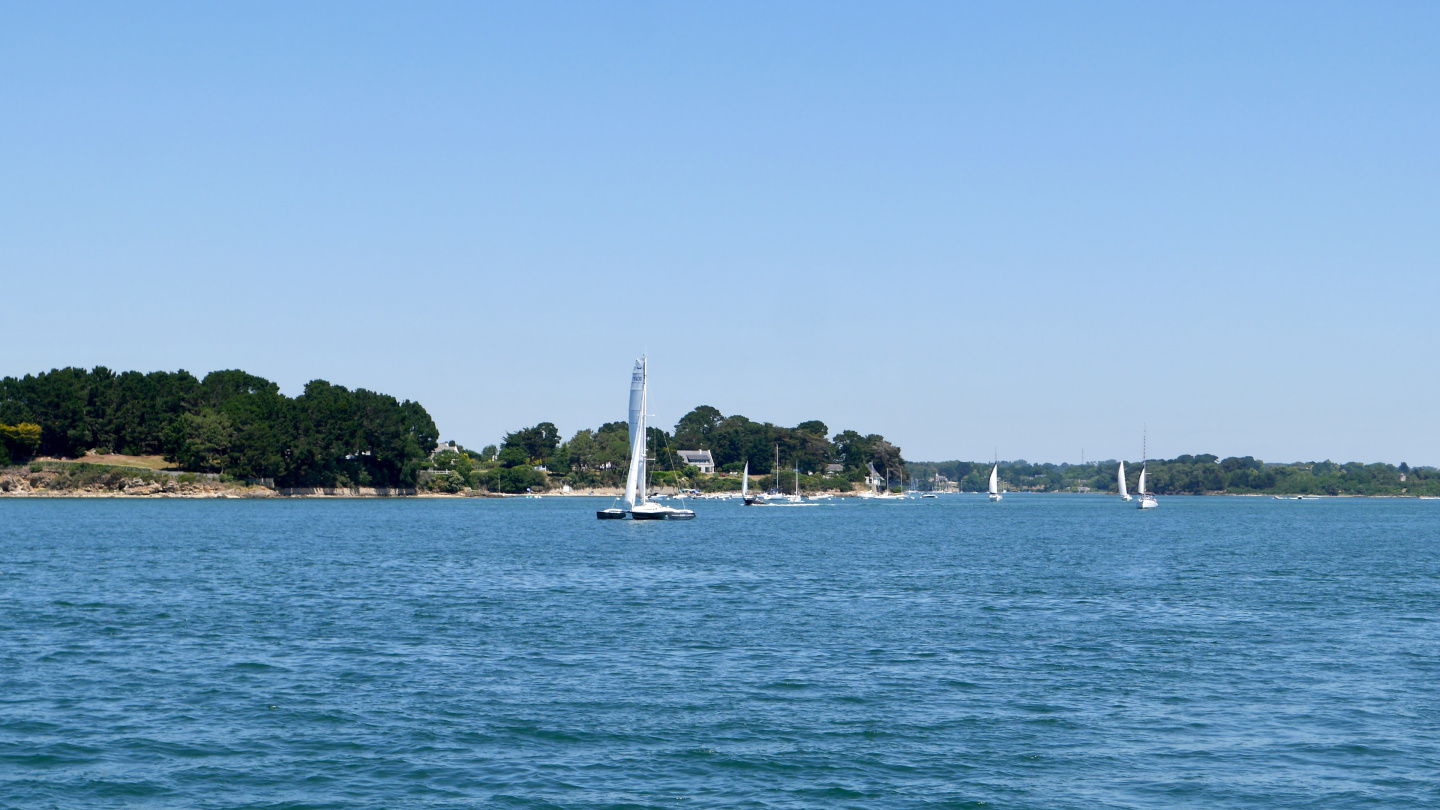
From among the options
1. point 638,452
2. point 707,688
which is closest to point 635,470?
point 638,452

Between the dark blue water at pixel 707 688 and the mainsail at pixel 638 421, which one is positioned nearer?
the dark blue water at pixel 707 688

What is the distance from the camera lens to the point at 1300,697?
101 feet

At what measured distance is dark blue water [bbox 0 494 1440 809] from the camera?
22453 mm

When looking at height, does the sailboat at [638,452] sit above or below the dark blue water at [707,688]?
above

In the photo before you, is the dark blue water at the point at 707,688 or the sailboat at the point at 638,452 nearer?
the dark blue water at the point at 707,688

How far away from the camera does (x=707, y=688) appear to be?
103ft

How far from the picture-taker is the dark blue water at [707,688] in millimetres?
22453

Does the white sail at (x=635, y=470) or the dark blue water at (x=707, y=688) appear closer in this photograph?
the dark blue water at (x=707, y=688)

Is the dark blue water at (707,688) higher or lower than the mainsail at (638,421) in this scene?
lower

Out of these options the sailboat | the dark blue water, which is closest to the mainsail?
the sailboat

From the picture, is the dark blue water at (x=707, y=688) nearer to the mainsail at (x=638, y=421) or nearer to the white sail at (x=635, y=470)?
the white sail at (x=635, y=470)

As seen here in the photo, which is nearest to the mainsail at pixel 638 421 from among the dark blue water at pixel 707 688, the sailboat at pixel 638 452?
the sailboat at pixel 638 452

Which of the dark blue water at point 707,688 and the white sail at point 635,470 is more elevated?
the white sail at point 635,470

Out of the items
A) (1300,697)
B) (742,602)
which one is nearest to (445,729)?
(1300,697)
